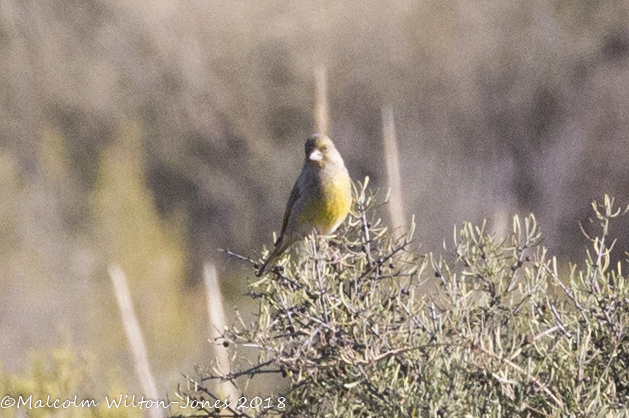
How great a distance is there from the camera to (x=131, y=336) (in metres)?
2.30

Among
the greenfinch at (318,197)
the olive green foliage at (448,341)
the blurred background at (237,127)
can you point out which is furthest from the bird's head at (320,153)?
the blurred background at (237,127)

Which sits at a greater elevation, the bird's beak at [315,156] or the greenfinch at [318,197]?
the bird's beak at [315,156]

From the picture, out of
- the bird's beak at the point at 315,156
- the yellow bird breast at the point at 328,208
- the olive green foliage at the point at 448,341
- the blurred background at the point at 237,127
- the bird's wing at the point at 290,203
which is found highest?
the blurred background at the point at 237,127

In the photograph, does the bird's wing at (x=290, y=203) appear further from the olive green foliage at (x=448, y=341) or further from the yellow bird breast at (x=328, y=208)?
the olive green foliage at (x=448, y=341)

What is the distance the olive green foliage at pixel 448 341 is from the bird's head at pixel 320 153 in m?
1.52

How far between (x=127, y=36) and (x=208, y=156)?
1.34m

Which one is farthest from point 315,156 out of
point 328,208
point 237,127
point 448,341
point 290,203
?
point 237,127

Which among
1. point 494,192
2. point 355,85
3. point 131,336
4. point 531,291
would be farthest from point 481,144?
point 531,291

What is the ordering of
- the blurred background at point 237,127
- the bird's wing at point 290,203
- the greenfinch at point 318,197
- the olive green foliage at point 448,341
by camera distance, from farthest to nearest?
the blurred background at point 237,127, the bird's wing at point 290,203, the greenfinch at point 318,197, the olive green foliage at point 448,341

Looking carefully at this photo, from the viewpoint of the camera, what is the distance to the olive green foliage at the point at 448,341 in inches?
54.8

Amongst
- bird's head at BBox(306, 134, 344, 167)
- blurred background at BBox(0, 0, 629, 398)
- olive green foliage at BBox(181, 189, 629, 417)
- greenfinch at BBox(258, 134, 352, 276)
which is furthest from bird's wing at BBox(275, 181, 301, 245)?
blurred background at BBox(0, 0, 629, 398)

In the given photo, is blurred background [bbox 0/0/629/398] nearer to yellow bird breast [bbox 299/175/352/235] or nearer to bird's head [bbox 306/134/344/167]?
bird's head [bbox 306/134/344/167]

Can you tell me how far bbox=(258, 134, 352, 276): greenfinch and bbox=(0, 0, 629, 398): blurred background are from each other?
11.6 feet

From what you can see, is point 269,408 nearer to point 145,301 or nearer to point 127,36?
point 145,301
